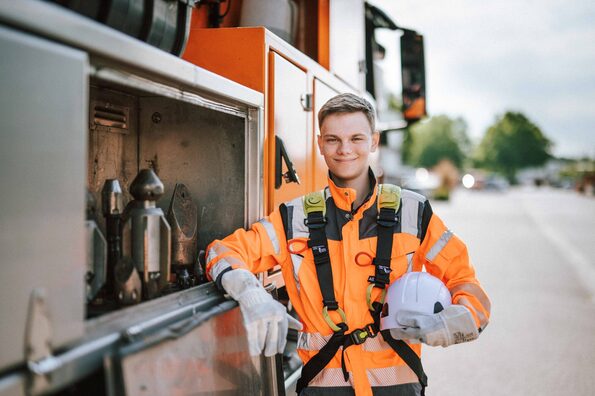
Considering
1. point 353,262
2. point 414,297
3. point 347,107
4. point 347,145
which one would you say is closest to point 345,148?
point 347,145

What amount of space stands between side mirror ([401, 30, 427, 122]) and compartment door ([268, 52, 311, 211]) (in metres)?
2.53

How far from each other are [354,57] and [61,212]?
378 cm

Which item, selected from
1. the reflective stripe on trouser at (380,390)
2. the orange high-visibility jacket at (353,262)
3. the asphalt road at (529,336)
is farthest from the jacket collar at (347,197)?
the asphalt road at (529,336)

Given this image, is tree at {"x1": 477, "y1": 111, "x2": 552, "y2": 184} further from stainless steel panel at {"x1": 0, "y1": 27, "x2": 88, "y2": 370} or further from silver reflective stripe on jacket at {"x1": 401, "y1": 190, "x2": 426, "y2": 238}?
stainless steel panel at {"x1": 0, "y1": 27, "x2": 88, "y2": 370}

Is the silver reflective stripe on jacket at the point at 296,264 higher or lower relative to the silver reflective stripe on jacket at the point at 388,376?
higher

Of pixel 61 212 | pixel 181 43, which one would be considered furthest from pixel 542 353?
pixel 61 212

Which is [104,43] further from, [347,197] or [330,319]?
[330,319]

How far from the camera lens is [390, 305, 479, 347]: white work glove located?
2141 mm

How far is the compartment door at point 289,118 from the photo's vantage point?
293cm

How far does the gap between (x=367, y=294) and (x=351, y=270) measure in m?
0.12

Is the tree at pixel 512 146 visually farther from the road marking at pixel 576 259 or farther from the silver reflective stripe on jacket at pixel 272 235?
the silver reflective stripe on jacket at pixel 272 235

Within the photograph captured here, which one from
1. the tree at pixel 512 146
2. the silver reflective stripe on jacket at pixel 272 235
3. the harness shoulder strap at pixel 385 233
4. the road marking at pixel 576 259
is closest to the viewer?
the harness shoulder strap at pixel 385 233

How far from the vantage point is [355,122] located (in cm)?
264

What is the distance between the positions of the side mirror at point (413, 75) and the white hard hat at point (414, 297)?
12.4 ft
